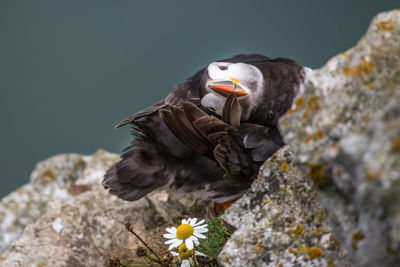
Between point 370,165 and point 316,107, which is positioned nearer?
point 370,165

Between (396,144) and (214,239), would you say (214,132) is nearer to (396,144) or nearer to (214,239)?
(214,239)

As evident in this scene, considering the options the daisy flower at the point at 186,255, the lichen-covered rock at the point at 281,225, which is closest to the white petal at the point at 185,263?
the daisy flower at the point at 186,255

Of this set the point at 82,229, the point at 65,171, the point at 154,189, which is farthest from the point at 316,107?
the point at 65,171

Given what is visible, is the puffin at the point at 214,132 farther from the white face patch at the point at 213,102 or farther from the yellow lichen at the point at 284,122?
the yellow lichen at the point at 284,122

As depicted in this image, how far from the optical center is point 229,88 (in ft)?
5.51

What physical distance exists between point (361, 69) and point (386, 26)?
0.51 ft

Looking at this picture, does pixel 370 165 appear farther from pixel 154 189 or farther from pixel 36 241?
pixel 36 241

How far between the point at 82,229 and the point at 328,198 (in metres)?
1.83

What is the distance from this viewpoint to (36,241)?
2.29m

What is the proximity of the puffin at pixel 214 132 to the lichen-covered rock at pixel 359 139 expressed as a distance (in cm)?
74

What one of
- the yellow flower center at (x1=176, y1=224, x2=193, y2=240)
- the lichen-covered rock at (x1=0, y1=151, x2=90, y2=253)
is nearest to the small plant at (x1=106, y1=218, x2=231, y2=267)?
the yellow flower center at (x1=176, y1=224, x2=193, y2=240)

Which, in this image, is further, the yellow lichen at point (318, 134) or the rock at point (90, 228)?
the rock at point (90, 228)

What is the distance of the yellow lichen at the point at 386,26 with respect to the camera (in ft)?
3.10

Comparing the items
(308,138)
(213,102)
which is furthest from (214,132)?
(308,138)
